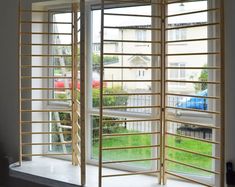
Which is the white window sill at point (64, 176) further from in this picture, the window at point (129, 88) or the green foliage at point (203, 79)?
the green foliage at point (203, 79)

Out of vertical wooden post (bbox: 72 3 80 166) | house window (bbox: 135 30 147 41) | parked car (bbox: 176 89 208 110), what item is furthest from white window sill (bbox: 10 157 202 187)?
house window (bbox: 135 30 147 41)

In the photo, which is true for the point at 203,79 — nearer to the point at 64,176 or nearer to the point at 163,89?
the point at 163,89

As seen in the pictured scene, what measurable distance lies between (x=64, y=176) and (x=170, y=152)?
1102 mm

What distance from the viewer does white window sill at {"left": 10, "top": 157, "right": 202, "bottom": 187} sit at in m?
3.15

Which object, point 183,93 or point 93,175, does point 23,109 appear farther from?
point 183,93

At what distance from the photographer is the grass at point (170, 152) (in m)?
3.03

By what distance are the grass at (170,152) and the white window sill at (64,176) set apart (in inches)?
5.5

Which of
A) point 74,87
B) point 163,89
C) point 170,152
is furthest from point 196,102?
point 74,87

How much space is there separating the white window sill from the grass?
140mm

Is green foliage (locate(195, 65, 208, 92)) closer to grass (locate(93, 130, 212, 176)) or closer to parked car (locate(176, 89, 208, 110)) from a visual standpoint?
parked car (locate(176, 89, 208, 110))

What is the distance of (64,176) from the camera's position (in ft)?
11.0

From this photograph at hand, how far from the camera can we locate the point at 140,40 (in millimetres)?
3275

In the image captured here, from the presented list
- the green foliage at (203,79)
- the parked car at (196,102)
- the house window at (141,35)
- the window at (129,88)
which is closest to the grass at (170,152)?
the window at (129,88)

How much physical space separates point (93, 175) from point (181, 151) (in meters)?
0.95
